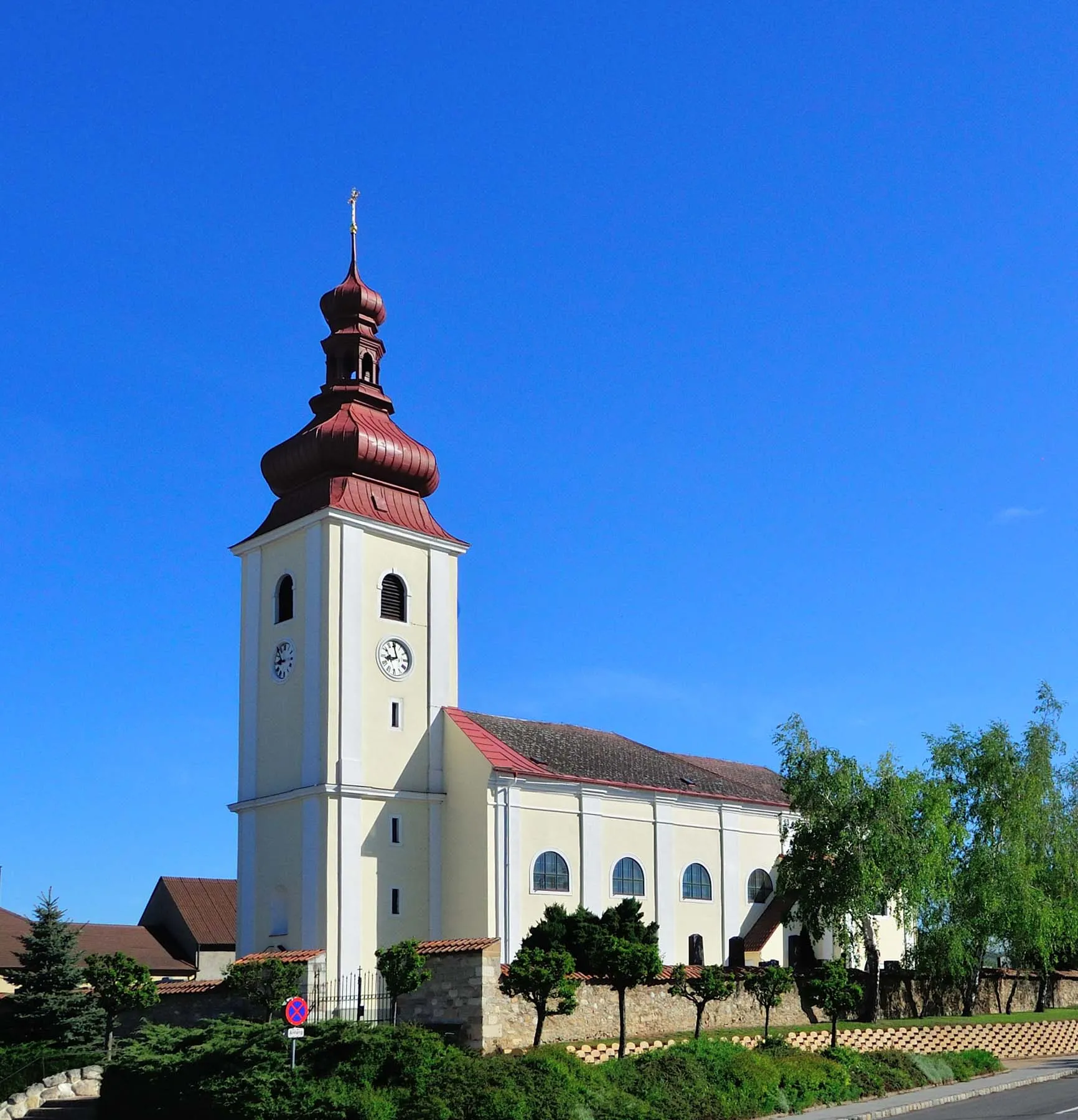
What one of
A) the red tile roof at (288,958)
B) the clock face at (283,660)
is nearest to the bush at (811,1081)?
the red tile roof at (288,958)

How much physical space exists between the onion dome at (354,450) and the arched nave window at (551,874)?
10.4 meters

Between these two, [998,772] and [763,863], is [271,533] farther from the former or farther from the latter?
[998,772]

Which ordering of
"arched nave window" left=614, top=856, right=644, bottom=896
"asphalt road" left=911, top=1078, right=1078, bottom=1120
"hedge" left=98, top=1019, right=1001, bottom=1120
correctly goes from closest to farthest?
"hedge" left=98, top=1019, right=1001, bottom=1120
"asphalt road" left=911, top=1078, right=1078, bottom=1120
"arched nave window" left=614, top=856, right=644, bottom=896

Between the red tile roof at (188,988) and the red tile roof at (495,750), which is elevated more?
the red tile roof at (495,750)

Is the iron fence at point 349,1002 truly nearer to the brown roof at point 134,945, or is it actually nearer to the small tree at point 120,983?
the small tree at point 120,983

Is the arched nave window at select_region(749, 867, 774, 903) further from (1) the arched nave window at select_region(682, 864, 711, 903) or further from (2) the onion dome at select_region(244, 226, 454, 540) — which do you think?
(2) the onion dome at select_region(244, 226, 454, 540)

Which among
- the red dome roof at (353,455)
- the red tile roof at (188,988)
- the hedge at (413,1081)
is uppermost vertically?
the red dome roof at (353,455)

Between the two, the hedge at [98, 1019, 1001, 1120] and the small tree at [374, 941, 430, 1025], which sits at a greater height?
the small tree at [374, 941, 430, 1025]

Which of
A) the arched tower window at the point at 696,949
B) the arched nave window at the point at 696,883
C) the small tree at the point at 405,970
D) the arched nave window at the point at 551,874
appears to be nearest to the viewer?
the small tree at the point at 405,970

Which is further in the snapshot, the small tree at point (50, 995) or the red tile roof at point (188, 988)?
the small tree at point (50, 995)

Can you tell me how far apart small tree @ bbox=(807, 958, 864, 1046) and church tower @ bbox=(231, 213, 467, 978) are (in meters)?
11.4

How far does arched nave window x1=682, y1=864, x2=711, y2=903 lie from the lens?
43875 mm

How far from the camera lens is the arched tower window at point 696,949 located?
43062 millimetres

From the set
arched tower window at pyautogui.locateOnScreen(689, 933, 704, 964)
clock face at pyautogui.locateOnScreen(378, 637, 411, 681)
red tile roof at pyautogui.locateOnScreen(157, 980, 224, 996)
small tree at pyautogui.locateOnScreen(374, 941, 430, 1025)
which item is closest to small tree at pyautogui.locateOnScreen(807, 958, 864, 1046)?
arched tower window at pyautogui.locateOnScreen(689, 933, 704, 964)
